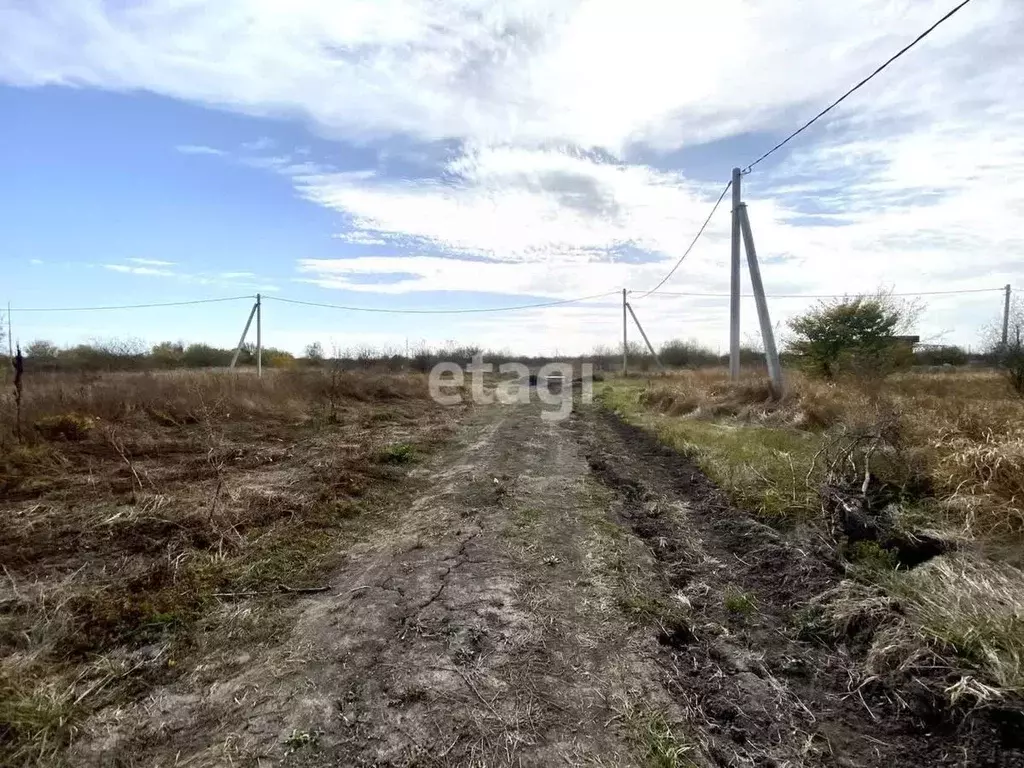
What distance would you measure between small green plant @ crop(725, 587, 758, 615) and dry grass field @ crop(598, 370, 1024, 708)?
1.09ft

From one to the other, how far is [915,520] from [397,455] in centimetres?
654

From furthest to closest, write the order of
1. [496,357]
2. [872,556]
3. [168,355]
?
1. [496,357]
2. [168,355]
3. [872,556]

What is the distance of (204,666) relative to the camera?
2.92 m

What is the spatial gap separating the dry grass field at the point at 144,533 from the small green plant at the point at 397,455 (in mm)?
33

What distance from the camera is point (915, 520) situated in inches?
171

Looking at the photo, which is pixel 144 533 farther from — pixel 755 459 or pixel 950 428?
pixel 950 428

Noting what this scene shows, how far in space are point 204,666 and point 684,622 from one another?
→ 2.70m

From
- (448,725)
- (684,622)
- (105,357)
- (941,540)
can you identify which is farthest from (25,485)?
(105,357)

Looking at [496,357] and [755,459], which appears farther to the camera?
[496,357]

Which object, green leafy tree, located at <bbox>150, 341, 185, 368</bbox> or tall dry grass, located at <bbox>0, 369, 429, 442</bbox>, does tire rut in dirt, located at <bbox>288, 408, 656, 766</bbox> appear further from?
green leafy tree, located at <bbox>150, 341, 185, 368</bbox>

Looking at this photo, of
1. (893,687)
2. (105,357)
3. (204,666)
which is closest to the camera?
(893,687)

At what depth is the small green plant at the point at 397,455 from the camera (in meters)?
8.54

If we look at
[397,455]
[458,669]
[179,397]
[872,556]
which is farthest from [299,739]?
[179,397]

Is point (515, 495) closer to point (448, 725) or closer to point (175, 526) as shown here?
point (175, 526)
